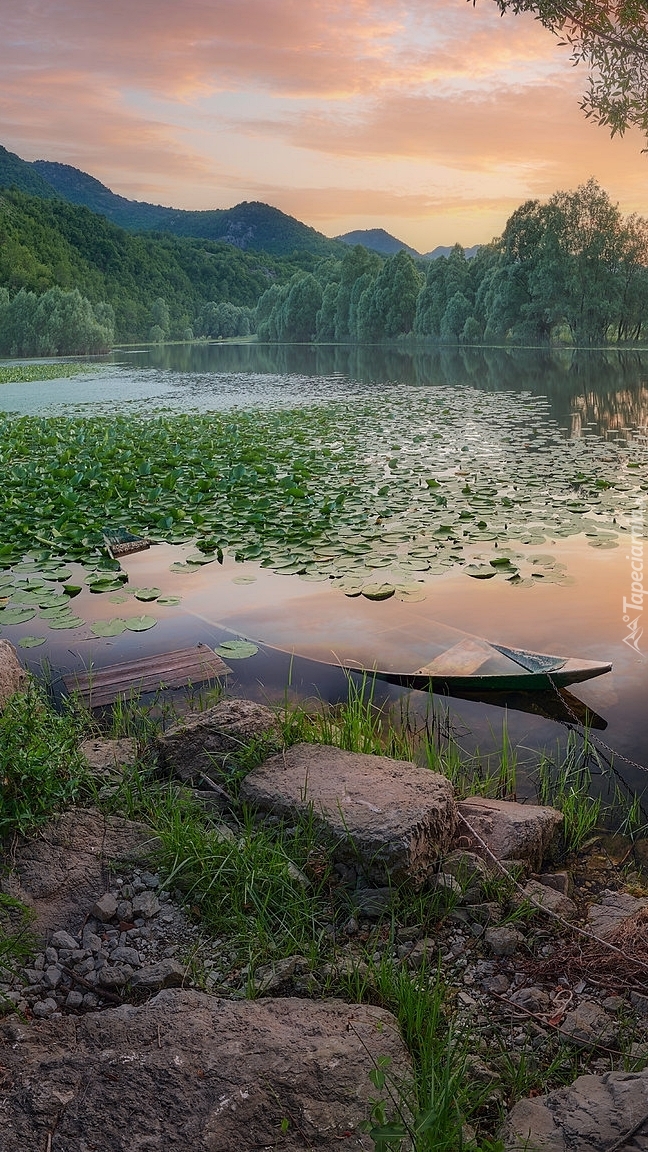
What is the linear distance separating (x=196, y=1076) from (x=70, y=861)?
3.94ft

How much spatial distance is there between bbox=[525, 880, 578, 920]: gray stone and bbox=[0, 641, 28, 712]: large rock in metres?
2.54

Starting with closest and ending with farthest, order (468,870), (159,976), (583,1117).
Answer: (583,1117) < (159,976) < (468,870)

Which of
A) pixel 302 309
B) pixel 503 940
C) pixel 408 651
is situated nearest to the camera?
pixel 503 940

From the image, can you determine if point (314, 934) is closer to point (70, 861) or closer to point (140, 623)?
point (70, 861)

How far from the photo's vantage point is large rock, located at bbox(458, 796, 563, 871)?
323 centimetres

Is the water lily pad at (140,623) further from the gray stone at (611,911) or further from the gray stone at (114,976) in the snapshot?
the gray stone at (611,911)

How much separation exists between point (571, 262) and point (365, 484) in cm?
4954

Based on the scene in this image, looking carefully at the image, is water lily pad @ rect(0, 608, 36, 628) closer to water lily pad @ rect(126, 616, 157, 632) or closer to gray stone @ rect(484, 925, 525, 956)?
water lily pad @ rect(126, 616, 157, 632)

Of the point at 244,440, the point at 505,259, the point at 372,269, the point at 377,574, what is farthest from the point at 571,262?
the point at 377,574

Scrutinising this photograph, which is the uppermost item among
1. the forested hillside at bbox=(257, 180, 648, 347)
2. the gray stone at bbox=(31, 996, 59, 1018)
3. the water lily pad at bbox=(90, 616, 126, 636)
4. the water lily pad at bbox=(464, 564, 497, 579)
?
the forested hillside at bbox=(257, 180, 648, 347)

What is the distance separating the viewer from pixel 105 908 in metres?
2.75

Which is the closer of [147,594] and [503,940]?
[503,940]

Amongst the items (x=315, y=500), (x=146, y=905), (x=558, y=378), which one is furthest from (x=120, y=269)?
(x=146, y=905)

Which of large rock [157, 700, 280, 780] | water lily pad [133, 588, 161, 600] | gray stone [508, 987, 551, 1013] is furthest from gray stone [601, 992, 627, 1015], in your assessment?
water lily pad [133, 588, 161, 600]
